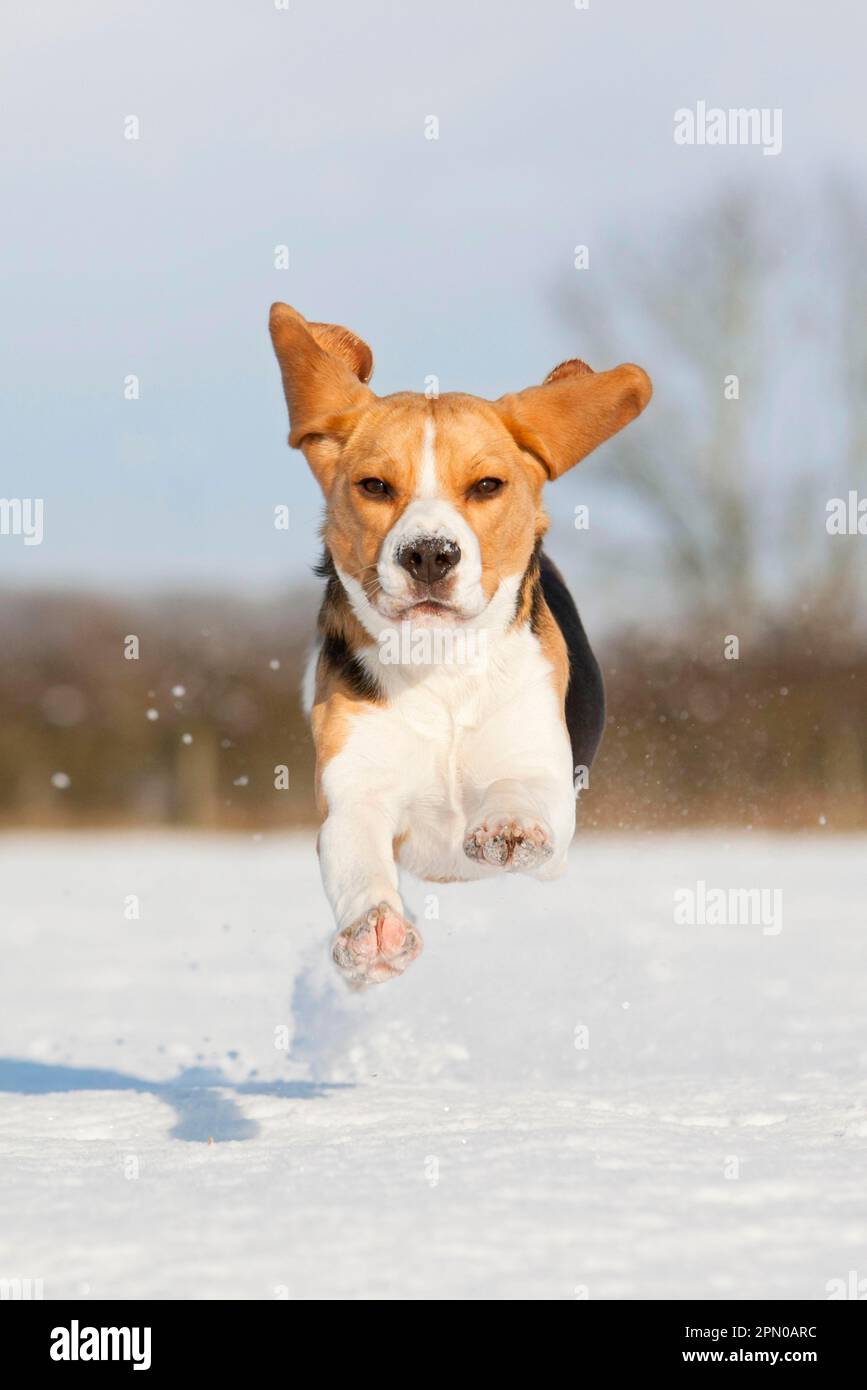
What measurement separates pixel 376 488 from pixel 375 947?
4.51ft

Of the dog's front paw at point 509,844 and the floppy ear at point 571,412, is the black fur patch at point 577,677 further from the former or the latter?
the dog's front paw at point 509,844

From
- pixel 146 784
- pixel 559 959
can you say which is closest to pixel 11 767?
pixel 146 784

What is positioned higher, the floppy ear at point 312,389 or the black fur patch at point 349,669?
the floppy ear at point 312,389

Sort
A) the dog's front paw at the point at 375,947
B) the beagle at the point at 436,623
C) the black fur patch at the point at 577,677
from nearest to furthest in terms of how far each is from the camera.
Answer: the dog's front paw at the point at 375,947 < the beagle at the point at 436,623 < the black fur patch at the point at 577,677

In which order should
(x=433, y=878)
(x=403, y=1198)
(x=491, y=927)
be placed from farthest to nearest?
(x=491, y=927), (x=433, y=878), (x=403, y=1198)

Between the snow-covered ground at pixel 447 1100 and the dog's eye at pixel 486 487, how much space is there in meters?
1.91

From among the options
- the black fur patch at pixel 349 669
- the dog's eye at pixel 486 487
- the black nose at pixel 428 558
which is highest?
the dog's eye at pixel 486 487

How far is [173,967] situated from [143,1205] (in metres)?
8.01

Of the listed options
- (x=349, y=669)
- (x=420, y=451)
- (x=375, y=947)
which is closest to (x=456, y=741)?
(x=349, y=669)

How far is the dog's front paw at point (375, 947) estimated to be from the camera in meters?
4.39

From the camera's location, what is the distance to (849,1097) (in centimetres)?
605

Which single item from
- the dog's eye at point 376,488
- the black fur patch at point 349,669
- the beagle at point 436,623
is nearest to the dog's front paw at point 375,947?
the beagle at point 436,623

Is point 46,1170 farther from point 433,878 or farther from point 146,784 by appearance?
point 146,784

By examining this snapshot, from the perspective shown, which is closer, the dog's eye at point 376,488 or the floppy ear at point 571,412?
the dog's eye at point 376,488
